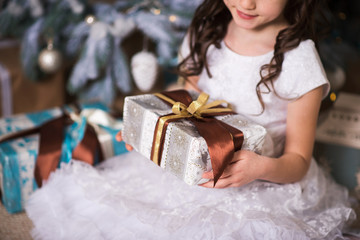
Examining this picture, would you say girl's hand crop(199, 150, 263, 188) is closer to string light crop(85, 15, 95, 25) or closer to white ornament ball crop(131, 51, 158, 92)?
white ornament ball crop(131, 51, 158, 92)

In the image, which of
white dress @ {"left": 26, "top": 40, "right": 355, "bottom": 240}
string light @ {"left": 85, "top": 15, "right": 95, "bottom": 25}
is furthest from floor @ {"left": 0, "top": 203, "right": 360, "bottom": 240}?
string light @ {"left": 85, "top": 15, "right": 95, "bottom": 25}

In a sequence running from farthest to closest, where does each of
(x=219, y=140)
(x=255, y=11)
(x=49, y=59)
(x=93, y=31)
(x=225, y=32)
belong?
(x=49, y=59) → (x=93, y=31) → (x=225, y=32) → (x=255, y=11) → (x=219, y=140)

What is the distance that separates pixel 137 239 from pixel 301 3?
2.22 feet

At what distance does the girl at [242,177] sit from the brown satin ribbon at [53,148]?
64 mm

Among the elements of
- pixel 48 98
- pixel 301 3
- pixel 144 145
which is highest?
pixel 301 3

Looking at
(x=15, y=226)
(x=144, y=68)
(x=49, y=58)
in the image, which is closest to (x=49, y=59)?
(x=49, y=58)

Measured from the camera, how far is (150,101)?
2.74 feet

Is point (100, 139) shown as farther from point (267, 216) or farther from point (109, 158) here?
point (267, 216)

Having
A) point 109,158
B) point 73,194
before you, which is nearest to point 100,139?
point 109,158

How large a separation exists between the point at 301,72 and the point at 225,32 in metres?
0.27

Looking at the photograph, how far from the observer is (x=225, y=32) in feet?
3.40

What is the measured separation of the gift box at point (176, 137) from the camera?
0.69 meters

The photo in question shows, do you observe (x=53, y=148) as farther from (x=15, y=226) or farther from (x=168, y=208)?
(x=168, y=208)

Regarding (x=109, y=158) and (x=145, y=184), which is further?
(x=109, y=158)
